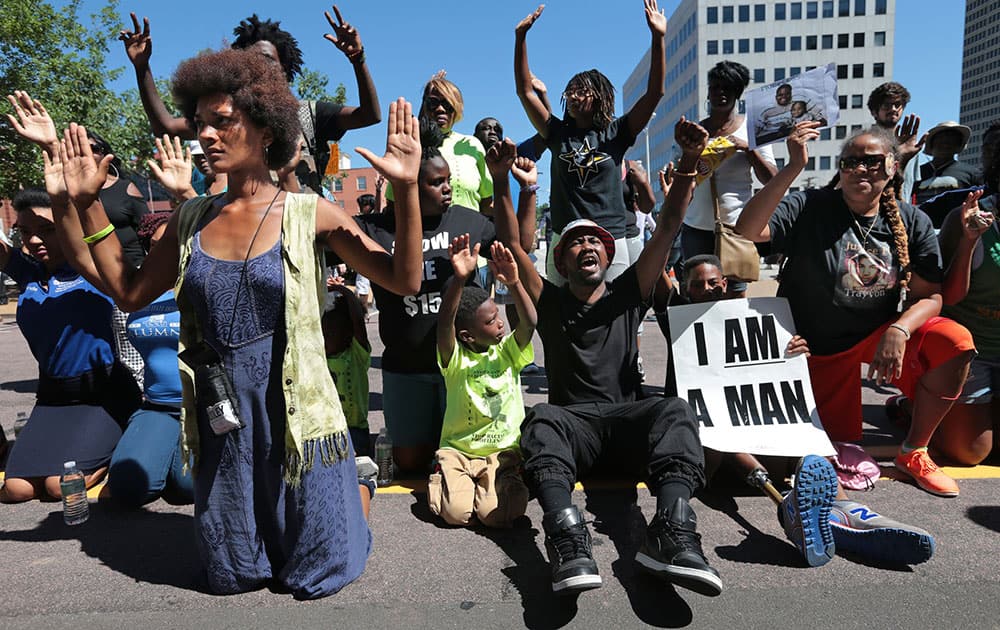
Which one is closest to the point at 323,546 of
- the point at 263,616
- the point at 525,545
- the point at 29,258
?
the point at 263,616

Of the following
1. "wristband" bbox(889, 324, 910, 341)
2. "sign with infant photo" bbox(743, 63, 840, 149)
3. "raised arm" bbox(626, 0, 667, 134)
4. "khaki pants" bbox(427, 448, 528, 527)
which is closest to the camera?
"khaki pants" bbox(427, 448, 528, 527)

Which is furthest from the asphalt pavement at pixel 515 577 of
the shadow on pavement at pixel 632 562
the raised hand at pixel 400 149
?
the raised hand at pixel 400 149

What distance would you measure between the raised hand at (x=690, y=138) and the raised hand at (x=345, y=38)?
6.32ft

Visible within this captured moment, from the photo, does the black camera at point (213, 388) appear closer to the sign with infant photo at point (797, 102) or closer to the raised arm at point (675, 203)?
the raised arm at point (675, 203)

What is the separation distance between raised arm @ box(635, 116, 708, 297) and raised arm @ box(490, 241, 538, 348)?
0.64m

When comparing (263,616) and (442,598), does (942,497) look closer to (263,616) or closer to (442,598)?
(442,598)

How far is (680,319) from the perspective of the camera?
386 cm

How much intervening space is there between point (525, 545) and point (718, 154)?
2977mm

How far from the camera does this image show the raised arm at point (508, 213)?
11.8 ft

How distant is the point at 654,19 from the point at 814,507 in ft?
10.7

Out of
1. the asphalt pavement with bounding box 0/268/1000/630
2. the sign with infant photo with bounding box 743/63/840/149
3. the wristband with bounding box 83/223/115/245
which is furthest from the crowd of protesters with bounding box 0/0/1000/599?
the sign with infant photo with bounding box 743/63/840/149

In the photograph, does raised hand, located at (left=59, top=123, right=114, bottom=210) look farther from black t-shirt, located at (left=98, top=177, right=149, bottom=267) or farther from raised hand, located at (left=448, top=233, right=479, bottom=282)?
black t-shirt, located at (left=98, top=177, right=149, bottom=267)

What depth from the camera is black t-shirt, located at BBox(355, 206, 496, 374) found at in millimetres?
3961

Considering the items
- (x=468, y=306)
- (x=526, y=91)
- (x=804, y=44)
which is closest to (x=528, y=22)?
(x=526, y=91)
